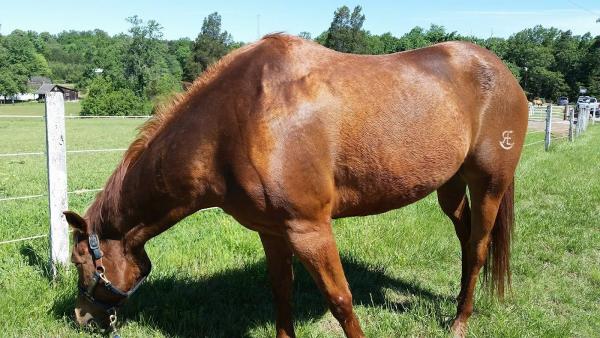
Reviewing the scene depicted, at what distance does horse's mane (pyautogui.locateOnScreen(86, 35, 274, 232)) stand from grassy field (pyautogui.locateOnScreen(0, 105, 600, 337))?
90 cm

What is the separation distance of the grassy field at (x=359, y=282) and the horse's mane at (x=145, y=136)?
90 cm

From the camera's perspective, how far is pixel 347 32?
269ft

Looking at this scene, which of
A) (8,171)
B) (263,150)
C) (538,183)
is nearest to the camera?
(263,150)

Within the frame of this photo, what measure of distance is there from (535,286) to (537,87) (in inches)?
3322

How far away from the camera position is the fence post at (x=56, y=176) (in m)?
3.84

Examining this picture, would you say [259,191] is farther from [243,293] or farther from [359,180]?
[243,293]

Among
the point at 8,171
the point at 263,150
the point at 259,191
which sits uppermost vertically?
the point at 263,150

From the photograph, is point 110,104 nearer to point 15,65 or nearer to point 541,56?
point 15,65

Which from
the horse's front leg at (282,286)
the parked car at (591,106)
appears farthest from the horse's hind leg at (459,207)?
the parked car at (591,106)

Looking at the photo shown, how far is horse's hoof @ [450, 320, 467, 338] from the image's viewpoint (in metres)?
3.27

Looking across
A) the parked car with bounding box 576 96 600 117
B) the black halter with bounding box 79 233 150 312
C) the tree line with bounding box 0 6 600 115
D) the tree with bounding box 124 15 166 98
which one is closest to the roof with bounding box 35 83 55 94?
the tree line with bounding box 0 6 600 115

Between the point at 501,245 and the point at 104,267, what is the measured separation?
9.37 ft

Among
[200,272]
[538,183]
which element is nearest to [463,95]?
[200,272]

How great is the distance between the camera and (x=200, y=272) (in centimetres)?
420
